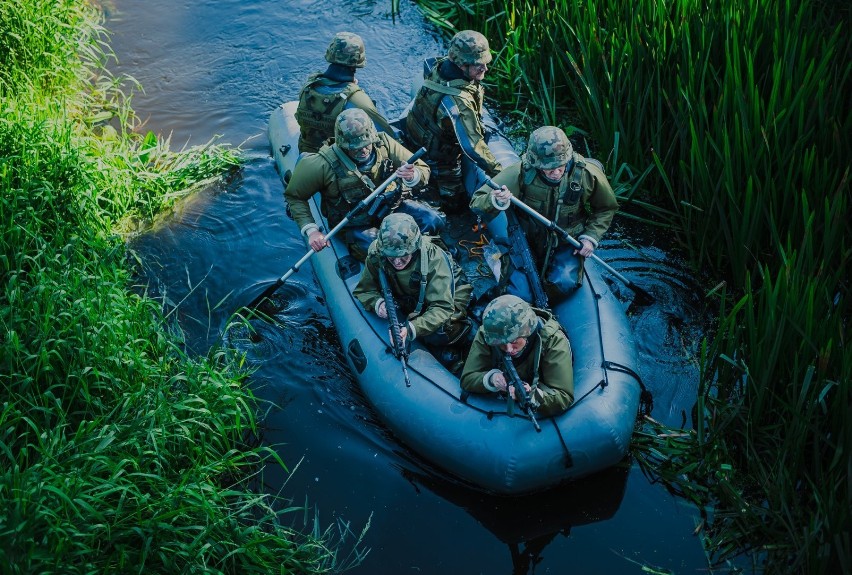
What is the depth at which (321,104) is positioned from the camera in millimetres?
6652

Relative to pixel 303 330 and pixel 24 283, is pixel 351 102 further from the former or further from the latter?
pixel 24 283

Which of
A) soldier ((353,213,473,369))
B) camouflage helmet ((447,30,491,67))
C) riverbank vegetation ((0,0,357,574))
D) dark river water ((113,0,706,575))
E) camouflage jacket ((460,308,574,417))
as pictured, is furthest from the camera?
camouflage helmet ((447,30,491,67))

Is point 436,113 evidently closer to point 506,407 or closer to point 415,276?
point 415,276

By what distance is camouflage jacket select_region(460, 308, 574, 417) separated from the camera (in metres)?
4.89

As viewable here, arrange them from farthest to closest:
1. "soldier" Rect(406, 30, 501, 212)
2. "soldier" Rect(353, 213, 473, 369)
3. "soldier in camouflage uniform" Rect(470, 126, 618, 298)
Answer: "soldier" Rect(406, 30, 501, 212) < "soldier in camouflage uniform" Rect(470, 126, 618, 298) < "soldier" Rect(353, 213, 473, 369)

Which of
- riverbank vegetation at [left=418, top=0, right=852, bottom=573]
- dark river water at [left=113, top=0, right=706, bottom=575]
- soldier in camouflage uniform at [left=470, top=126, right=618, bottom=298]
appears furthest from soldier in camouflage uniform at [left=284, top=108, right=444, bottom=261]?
riverbank vegetation at [left=418, top=0, right=852, bottom=573]

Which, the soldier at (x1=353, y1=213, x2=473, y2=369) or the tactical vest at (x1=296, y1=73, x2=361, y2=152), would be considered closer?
the soldier at (x1=353, y1=213, x2=473, y2=369)

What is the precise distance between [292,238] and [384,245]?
227 cm

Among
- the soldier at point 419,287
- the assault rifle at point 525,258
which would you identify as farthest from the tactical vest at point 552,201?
the soldier at point 419,287

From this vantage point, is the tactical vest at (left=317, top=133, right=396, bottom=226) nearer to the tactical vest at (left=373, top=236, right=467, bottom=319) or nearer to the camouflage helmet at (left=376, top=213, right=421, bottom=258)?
the tactical vest at (left=373, top=236, right=467, bottom=319)

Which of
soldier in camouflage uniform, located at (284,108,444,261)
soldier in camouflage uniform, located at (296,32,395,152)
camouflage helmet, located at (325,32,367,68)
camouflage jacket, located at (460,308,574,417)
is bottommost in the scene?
camouflage jacket, located at (460,308,574,417)

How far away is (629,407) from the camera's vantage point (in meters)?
5.11

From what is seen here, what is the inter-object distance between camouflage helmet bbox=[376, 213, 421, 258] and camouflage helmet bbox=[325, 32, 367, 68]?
6.07 ft

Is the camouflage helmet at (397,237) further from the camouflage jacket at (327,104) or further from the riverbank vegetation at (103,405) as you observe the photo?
the camouflage jacket at (327,104)
